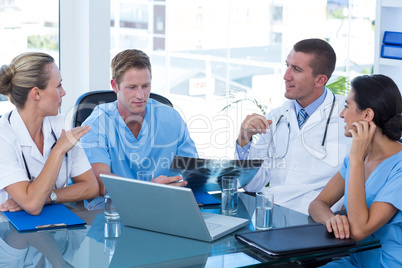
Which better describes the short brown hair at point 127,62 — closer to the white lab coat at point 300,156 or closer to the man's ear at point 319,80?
the white lab coat at point 300,156

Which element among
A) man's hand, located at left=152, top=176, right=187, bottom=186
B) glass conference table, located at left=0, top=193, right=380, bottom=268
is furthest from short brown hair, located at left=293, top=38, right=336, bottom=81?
glass conference table, located at left=0, top=193, right=380, bottom=268

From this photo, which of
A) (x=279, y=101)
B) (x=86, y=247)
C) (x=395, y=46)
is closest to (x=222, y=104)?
(x=279, y=101)

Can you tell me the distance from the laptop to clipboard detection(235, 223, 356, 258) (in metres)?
0.11

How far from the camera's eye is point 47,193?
174 cm

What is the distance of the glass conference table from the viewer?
1.31 meters

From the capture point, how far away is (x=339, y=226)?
154cm

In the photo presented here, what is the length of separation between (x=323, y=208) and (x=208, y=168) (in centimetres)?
42

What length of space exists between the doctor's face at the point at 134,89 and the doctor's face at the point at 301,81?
677mm

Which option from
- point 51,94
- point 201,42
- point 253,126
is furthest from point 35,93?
point 201,42

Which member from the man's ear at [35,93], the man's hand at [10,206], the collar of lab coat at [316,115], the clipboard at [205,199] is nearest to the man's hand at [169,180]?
the clipboard at [205,199]

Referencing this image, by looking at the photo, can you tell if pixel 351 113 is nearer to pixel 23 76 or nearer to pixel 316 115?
pixel 316 115

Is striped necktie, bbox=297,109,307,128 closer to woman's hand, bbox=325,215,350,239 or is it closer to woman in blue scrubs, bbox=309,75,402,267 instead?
woman in blue scrubs, bbox=309,75,402,267

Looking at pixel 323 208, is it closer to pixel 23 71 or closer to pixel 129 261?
pixel 129 261

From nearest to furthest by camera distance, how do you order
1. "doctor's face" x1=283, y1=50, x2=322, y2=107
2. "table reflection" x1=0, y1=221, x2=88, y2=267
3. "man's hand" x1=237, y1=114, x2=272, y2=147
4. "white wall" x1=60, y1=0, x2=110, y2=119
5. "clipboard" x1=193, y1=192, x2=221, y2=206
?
"table reflection" x1=0, y1=221, x2=88, y2=267 < "clipboard" x1=193, y1=192, x2=221, y2=206 < "man's hand" x1=237, y1=114, x2=272, y2=147 < "doctor's face" x1=283, y1=50, x2=322, y2=107 < "white wall" x1=60, y1=0, x2=110, y2=119
